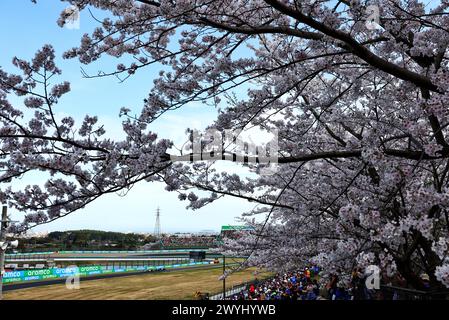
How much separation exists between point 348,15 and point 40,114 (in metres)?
4.04

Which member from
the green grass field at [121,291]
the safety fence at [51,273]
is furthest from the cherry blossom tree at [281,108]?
the safety fence at [51,273]

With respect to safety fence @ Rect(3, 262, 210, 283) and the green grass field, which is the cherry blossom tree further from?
safety fence @ Rect(3, 262, 210, 283)

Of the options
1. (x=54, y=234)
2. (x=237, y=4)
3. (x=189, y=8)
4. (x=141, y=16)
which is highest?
(x=237, y=4)

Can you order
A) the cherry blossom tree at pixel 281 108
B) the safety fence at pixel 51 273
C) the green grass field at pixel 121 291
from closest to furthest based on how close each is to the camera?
the cherry blossom tree at pixel 281 108 < the green grass field at pixel 121 291 < the safety fence at pixel 51 273

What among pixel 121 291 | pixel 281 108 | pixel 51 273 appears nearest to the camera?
pixel 281 108

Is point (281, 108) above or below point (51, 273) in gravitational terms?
above

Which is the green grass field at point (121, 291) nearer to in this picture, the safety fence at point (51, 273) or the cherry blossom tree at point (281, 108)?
the safety fence at point (51, 273)

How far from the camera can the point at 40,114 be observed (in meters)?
4.56

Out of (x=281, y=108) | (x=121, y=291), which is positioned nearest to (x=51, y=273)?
(x=121, y=291)

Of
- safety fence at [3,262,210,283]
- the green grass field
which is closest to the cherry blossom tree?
the green grass field

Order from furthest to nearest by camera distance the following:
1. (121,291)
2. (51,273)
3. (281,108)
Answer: (51,273)
(121,291)
(281,108)

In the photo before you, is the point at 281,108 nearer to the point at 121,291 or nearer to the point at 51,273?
the point at 121,291
